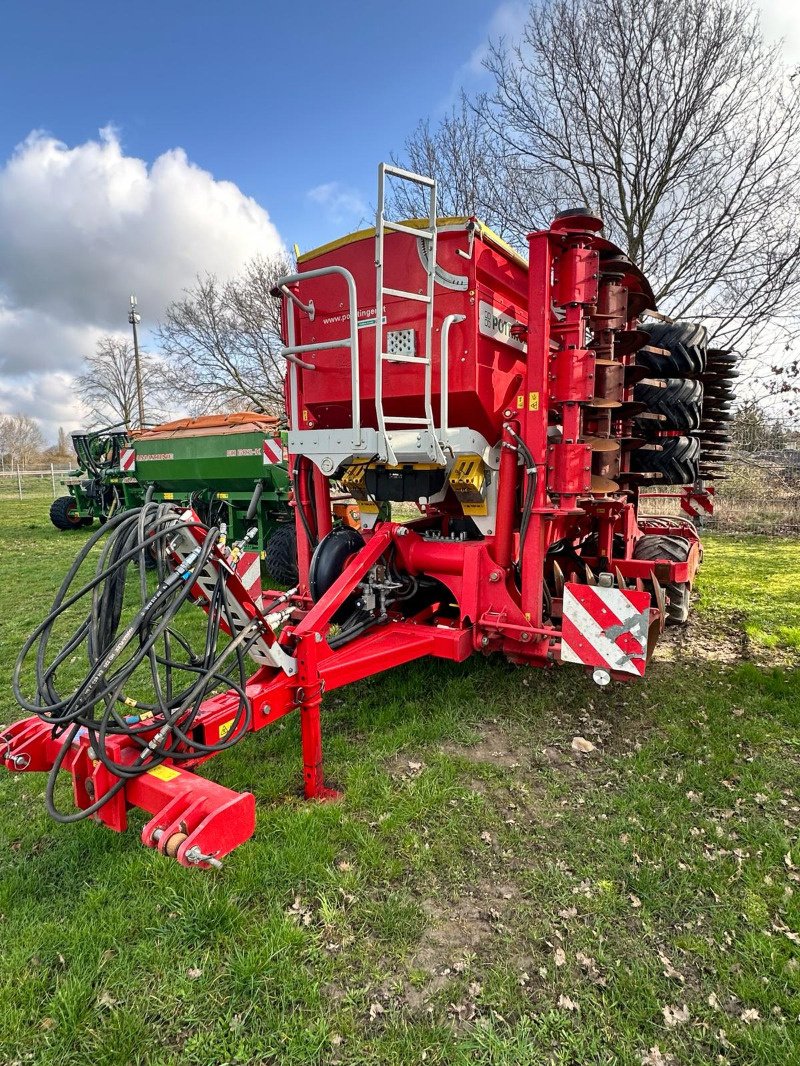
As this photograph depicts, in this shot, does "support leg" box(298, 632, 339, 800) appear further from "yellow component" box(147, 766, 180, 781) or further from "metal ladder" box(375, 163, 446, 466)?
"metal ladder" box(375, 163, 446, 466)

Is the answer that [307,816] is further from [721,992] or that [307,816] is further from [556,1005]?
[721,992]

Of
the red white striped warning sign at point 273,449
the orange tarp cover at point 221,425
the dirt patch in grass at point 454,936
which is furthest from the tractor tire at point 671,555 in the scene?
the orange tarp cover at point 221,425

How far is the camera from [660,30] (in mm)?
12578

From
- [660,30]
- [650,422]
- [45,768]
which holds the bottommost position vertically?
[45,768]

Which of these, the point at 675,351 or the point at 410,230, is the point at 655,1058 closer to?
the point at 410,230

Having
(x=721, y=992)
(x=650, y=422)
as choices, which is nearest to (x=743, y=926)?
(x=721, y=992)

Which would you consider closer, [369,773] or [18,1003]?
[18,1003]

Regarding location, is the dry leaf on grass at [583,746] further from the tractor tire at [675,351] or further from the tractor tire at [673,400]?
the tractor tire at [675,351]

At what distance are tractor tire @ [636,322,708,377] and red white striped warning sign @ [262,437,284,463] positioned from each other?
4843 mm

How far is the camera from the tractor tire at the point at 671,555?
4988 millimetres

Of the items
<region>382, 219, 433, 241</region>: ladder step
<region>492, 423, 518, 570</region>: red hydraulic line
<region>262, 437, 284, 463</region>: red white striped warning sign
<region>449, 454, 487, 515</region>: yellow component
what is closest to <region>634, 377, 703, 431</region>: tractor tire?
<region>492, 423, 518, 570</region>: red hydraulic line

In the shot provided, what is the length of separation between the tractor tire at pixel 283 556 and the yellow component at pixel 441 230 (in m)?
4.11

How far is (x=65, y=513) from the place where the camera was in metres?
15.2

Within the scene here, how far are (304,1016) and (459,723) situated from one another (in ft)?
7.04
